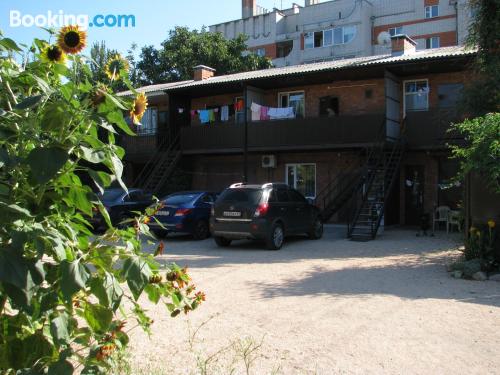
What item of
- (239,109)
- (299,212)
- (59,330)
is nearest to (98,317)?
(59,330)

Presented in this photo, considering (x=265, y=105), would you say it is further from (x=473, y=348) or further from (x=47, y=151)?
(x=47, y=151)

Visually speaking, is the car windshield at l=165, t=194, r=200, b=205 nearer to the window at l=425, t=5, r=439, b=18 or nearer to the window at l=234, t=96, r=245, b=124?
the window at l=234, t=96, r=245, b=124

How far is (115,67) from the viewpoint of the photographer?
2.50 metres

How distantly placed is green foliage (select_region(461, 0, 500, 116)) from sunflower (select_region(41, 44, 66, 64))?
37.5 ft

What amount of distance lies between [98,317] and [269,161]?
19.8 m

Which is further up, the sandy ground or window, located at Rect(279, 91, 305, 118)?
window, located at Rect(279, 91, 305, 118)

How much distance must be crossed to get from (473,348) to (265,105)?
1879 centimetres

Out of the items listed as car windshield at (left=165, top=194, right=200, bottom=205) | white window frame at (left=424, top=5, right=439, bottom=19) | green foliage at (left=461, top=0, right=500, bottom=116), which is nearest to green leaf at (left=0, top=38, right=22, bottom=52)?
green foliage at (left=461, top=0, right=500, bottom=116)

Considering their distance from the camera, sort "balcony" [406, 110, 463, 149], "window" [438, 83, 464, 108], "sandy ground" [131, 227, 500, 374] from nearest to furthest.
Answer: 1. "sandy ground" [131, 227, 500, 374]
2. "balcony" [406, 110, 463, 149]
3. "window" [438, 83, 464, 108]

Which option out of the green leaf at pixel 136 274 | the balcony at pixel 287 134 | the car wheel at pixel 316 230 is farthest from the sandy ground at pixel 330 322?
the balcony at pixel 287 134

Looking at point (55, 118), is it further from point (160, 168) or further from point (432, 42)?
point (432, 42)

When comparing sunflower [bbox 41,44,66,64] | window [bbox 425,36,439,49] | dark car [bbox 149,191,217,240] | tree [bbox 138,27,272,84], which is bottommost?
dark car [bbox 149,191,217,240]

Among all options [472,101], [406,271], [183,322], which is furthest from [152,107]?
[183,322]

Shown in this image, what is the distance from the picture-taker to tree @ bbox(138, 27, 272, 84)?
36.6m
